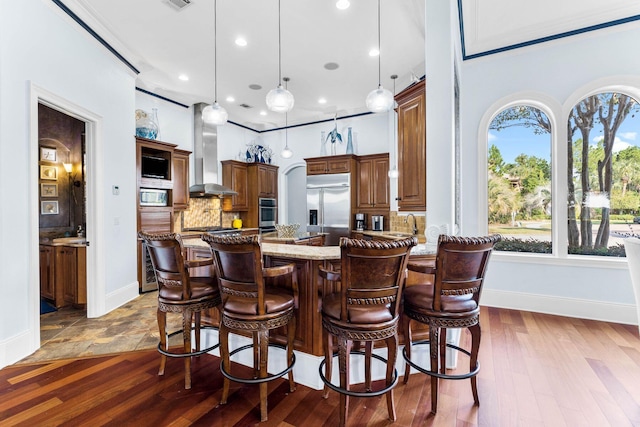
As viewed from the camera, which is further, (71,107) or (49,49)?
(71,107)

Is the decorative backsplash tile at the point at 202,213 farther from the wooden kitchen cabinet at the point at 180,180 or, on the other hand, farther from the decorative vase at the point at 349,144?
the decorative vase at the point at 349,144

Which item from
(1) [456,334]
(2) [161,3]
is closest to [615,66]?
(1) [456,334]

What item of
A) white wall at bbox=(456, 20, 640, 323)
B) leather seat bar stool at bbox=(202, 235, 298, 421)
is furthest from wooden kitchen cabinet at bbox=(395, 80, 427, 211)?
leather seat bar stool at bbox=(202, 235, 298, 421)

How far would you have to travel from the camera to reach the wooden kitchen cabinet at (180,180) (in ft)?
16.9

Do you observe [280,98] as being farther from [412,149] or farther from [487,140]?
[487,140]

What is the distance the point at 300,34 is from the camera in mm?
3551

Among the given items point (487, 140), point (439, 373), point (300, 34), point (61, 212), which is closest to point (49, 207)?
point (61, 212)

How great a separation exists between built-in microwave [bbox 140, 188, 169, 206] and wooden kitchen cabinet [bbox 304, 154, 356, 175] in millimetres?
2904

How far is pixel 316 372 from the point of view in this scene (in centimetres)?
211

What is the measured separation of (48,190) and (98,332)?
2.74 meters

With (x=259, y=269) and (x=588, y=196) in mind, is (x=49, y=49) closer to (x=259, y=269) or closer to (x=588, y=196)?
(x=259, y=269)

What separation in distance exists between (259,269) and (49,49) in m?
3.17

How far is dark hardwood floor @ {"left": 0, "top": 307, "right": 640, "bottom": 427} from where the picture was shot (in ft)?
5.89

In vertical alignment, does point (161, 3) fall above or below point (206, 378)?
above
